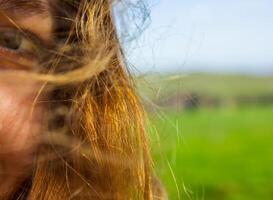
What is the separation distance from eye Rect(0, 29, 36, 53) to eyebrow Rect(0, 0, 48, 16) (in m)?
0.04

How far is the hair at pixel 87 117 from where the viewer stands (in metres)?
1.39

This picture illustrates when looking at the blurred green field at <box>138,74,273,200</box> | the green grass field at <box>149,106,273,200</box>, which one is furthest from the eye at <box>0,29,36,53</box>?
the green grass field at <box>149,106,273,200</box>

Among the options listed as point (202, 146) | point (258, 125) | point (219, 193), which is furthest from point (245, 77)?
point (219, 193)

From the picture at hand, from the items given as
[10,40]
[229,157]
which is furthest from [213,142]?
[10,40]

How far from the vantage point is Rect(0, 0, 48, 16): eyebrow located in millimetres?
1332

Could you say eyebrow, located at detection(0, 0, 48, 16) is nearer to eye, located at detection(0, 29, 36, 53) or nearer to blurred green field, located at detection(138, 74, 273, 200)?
eye, located at detection(0, 29, 36, 53)

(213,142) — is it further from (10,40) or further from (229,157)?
Answer: (10,40)

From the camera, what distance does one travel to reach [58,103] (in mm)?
1409

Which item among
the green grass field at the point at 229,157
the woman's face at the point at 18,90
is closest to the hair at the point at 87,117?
the woman's face at the point at 18,90

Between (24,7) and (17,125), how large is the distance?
227 mm

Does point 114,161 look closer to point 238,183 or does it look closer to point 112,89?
point 112,89

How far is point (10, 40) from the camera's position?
1.36 metres

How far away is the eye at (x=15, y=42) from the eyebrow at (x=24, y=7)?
40 mm

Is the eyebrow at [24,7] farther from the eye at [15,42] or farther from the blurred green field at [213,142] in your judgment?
the blurred green field at [213,142]
